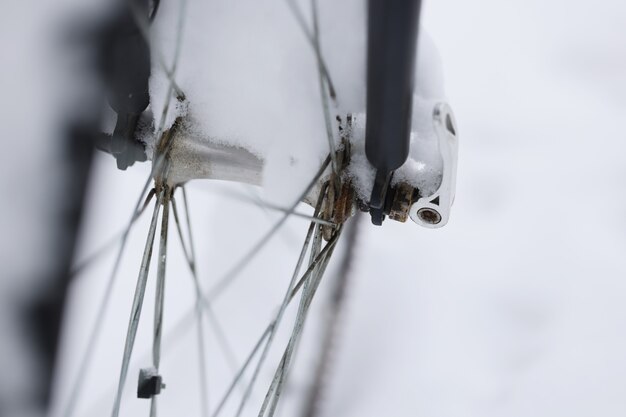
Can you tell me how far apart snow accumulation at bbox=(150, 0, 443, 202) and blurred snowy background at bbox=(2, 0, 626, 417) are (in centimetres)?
50

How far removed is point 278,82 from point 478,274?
1010 millimetres

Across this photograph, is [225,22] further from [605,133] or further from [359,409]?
[605,133]

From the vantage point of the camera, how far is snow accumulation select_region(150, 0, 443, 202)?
0.47 m

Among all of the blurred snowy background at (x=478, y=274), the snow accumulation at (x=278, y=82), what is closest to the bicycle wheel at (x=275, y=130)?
the snow accumulation at (x=278, y=82)

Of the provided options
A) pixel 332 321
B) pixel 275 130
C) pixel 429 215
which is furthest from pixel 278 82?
pixel 332 321

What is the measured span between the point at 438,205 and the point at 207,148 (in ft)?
0.65

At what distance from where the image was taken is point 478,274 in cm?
143

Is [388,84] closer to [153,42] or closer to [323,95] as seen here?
[323,95]

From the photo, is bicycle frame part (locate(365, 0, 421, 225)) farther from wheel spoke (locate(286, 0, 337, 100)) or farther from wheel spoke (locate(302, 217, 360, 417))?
wheel spoke (locate(302, 217, 360, 417))

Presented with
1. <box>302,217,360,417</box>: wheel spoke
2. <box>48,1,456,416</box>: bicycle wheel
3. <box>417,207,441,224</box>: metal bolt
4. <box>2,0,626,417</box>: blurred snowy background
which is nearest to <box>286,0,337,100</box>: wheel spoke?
<box>48,1,456,416</box>: bicycle wheel

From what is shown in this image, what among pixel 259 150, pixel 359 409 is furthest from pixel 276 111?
pixel 359 409

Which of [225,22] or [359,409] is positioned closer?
[225,22]

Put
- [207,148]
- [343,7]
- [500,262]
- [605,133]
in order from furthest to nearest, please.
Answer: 1. [605,133]
2. [500,262]
3. [207,148]
4. [343,7]

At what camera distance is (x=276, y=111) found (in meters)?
0.54
